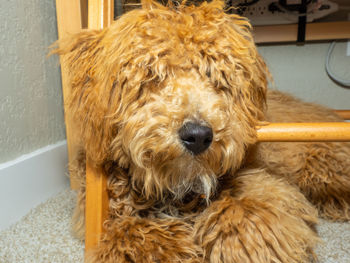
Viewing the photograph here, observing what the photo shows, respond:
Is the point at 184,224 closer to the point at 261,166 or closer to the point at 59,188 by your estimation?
the point at 261,166

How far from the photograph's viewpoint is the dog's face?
23.9 inches

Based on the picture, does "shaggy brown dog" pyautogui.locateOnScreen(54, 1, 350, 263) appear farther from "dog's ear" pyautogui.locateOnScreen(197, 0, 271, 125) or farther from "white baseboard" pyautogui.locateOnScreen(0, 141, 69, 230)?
"white baseboard" pyautogui.locateOnScreen(0, 141, 69, 230)

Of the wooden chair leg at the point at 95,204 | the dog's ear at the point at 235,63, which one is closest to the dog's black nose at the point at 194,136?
the dog's ear at the point at 235,63

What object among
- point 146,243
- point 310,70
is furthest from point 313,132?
point 310,70

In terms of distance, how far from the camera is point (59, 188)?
119 centimetres

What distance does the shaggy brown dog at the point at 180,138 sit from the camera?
61 centimetres

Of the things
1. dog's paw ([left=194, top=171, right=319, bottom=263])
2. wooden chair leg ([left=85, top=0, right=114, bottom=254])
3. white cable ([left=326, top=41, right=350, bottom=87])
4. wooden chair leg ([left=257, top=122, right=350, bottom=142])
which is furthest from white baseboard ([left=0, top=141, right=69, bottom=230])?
white cable ([left=326, top=41, right=350, bottom=87])

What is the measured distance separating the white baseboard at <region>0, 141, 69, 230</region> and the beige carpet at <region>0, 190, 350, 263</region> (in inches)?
1.4

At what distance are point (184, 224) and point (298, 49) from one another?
3.91 ft

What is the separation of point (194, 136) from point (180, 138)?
0.08ft

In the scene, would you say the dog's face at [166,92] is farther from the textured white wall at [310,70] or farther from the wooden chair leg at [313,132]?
the textured white wall at [310,70]

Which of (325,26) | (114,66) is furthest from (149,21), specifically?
(325,26)

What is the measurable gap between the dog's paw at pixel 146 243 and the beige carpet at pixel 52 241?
16 centimetres

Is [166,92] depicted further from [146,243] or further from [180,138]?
[146,243]
